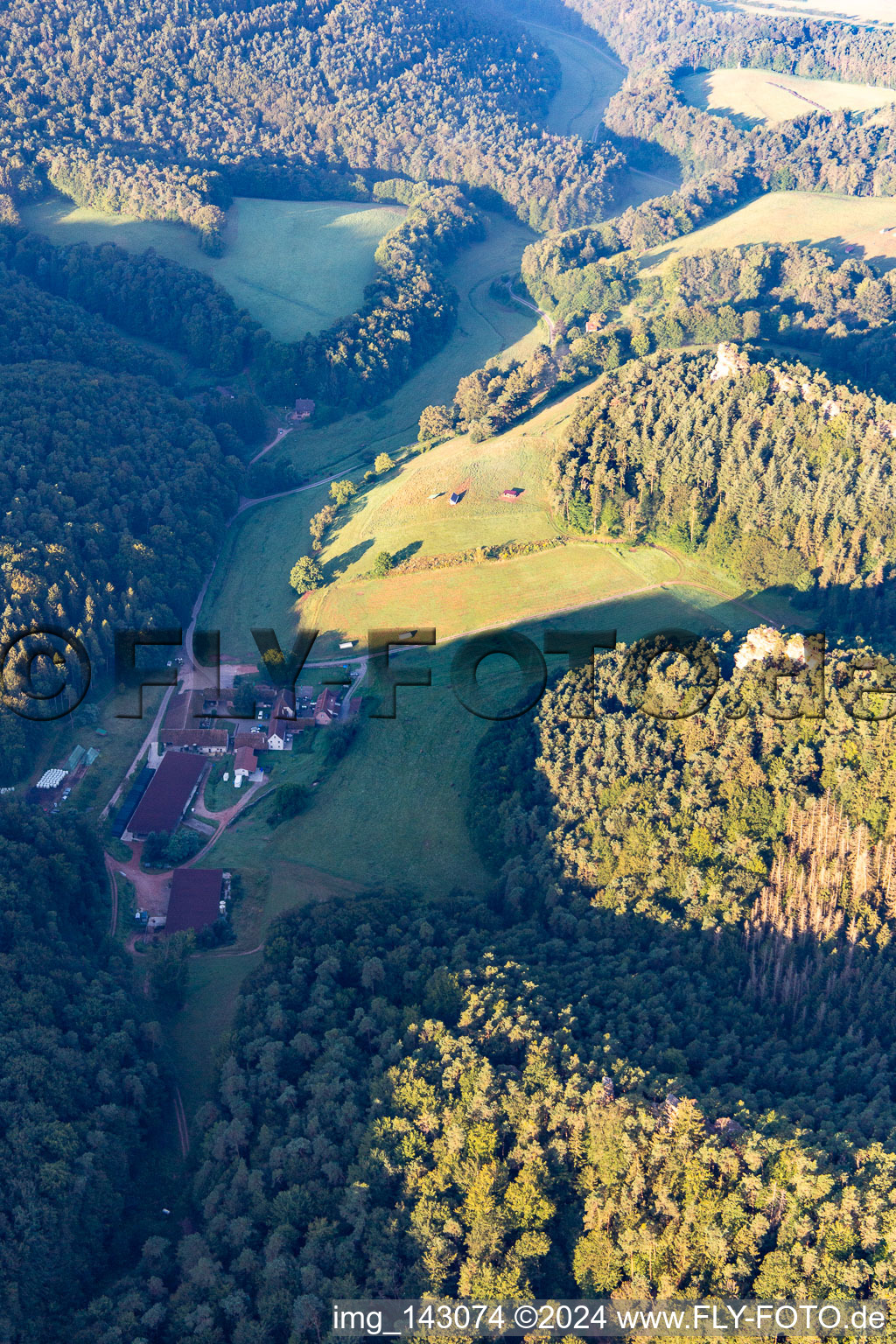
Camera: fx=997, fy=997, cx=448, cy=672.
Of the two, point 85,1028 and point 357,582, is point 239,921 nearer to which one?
point 85,1028

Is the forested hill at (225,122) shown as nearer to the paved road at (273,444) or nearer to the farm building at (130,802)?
the paved road at (273,444)

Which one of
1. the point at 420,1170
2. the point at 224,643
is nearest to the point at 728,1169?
the point at 420,1170

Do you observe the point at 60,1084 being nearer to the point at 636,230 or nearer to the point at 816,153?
the point at 636,230

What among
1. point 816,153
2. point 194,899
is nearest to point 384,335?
point 194,899

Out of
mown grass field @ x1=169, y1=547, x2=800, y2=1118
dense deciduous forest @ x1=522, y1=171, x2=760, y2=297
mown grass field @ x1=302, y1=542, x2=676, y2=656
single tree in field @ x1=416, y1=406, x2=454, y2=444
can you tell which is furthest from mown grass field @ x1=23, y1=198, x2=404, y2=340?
mown grass field @ x1=169, y1=547, x2=800, y2=1118

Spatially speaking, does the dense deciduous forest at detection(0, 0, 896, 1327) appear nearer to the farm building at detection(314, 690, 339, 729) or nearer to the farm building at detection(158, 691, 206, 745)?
the farm building at detection(314, 690, 339, 729)
